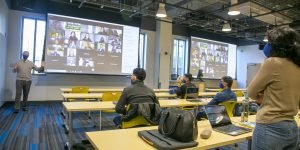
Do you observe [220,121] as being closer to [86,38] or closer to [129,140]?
[129,140]

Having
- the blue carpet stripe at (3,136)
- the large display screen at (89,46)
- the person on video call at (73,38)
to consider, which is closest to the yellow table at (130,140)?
the blue carpet stripe at (3,136)

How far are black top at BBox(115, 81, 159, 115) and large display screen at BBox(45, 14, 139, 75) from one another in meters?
4.99

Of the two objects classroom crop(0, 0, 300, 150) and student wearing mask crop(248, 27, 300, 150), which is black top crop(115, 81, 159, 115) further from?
student wearing mask crop(248, 27, 300, 150)

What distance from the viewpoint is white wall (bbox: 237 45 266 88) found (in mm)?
11898

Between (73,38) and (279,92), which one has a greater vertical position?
(73,38)

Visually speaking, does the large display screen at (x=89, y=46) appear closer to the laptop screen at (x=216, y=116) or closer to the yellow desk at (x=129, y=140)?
the yellow desk at (x=129, y=140)

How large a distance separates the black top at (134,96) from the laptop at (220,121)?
84cm

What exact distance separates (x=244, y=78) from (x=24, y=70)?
10.8m

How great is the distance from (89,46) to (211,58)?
5973 mm

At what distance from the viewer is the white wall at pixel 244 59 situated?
39.0 ft

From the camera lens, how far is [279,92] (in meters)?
1.39

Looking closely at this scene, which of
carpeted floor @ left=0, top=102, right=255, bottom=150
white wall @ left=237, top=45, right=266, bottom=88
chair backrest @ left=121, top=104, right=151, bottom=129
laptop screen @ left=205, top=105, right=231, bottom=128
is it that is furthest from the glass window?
white wall @ left=237, top=45, right=266, bottom=88

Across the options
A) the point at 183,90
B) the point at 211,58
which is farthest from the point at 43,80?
the point at 211,58

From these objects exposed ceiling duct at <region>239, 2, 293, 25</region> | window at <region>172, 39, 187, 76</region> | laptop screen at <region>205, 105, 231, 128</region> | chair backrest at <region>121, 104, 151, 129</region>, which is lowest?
chair backrest at <region>121, 104, 151, 129</region>
